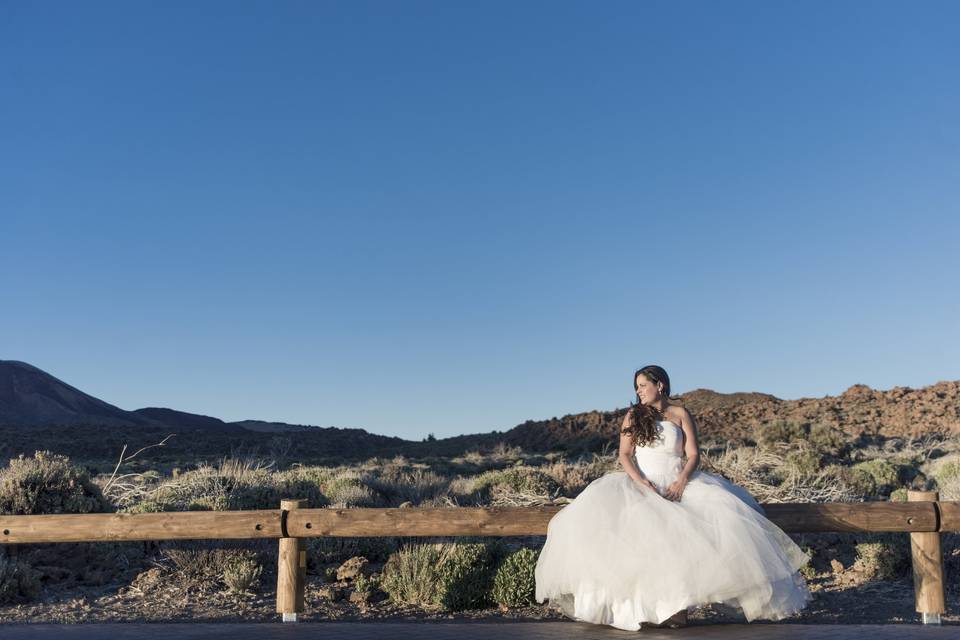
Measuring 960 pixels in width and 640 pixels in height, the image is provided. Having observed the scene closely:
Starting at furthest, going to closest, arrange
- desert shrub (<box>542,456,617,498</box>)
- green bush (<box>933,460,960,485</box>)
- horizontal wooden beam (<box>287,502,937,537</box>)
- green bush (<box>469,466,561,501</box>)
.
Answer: green bush (<box>933,460,960,485</box>), desert shrub (<box>542,456,617,498</box>), green bush (<box>469,466,561,501</box>), horizontal wooden beam (<box>287,502,937,537</box>)

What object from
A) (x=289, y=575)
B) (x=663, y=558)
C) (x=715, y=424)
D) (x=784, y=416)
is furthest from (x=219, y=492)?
(x=784, y=416)

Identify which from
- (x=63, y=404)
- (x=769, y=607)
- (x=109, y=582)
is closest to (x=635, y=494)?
(x=769, y=607)

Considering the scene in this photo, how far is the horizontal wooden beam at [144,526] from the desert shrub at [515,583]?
99.4 inches

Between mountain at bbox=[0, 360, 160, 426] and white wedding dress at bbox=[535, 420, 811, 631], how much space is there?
76.5m

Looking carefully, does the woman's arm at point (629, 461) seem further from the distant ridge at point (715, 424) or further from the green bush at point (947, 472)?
the distant ridge at point (715, 424)

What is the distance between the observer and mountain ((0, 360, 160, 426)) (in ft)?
259

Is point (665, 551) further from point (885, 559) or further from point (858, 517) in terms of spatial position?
point (885, 559)

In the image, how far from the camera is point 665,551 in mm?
6992

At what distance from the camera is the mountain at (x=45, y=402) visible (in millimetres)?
79062

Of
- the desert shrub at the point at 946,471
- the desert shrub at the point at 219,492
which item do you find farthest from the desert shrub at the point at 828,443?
the desert shrub at the point at 219,492

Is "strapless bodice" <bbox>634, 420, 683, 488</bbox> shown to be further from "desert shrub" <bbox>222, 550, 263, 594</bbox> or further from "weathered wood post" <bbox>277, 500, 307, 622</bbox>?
"desert shrub" <bbox>222, 550, 263, 594</bbox>

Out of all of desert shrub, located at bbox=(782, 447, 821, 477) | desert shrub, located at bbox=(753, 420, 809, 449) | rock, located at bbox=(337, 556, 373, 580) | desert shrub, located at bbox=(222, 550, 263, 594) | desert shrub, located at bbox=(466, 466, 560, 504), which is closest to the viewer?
desert shrub, located at bbox=(222, 550, 263, 594)

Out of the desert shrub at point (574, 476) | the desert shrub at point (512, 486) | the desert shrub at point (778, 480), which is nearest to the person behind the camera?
the desert shrub at point (778, 480)

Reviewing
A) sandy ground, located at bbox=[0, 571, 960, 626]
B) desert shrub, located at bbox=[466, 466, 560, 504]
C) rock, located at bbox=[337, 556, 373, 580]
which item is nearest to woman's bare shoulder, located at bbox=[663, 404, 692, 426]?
sandy ground, located at bbox=[0, 571, 960, 626]
